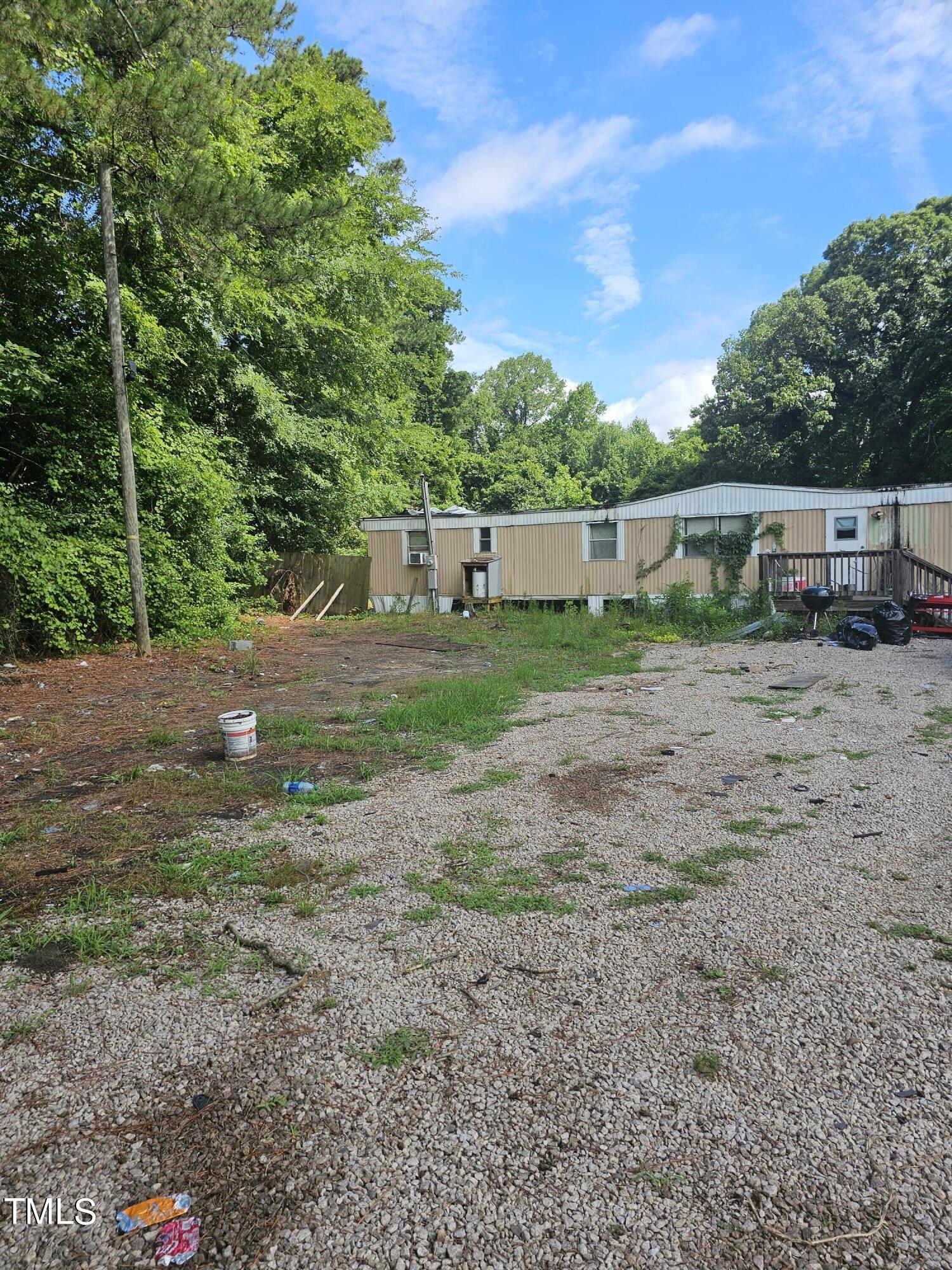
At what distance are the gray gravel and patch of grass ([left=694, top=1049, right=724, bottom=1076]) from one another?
0.02 metres

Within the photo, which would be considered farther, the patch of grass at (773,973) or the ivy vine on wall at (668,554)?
the ivy vine on wall at (668,554)

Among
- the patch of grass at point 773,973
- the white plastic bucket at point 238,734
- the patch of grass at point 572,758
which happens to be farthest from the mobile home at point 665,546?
the patch of grass at point 773,973

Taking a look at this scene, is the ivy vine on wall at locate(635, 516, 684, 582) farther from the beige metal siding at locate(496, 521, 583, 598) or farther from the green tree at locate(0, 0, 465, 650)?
the green tree at locate(0, 0, 465, 650)

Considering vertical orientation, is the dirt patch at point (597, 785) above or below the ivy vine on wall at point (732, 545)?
below

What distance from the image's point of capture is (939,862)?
9.79 feet

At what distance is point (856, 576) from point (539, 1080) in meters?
14.1

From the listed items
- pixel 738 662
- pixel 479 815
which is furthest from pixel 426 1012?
pixel 738 662

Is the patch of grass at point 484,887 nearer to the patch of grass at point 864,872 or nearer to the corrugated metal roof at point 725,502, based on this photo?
the patch of grass at point 864,872

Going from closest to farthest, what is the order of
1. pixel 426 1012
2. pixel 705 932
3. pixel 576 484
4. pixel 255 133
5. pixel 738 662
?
1. pixel 426 1012
2. pixel 705 932
3. pixel 738 662
4. pixel 255 133
5. pixel 576 484

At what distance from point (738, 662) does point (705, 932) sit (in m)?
7.49

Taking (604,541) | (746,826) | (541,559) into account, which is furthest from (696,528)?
(746,826)

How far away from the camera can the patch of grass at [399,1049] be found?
6.05ft

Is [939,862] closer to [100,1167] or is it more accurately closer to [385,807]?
[385,807]

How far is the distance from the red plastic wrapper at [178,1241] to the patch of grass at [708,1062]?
1.30m
